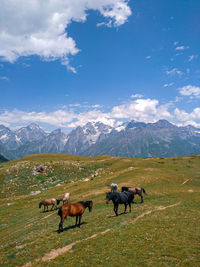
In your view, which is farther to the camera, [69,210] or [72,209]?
[72,209]

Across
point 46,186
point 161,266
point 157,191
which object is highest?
point 161,266

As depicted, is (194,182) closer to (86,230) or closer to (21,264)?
(86,230)

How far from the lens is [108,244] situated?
603 inches

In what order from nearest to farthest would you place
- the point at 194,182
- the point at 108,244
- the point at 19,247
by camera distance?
the point at 108,244 → the point at 19,247 → the point at 194,182

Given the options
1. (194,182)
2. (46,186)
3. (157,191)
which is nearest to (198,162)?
(194,182)

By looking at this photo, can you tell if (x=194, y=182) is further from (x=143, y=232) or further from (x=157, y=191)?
(x=143, y=232)

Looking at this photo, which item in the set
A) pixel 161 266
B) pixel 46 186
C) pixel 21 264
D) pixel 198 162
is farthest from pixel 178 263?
pixel 198 162

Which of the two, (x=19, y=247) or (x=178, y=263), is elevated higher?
(x=178, y=263)

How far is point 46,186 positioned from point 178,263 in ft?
215

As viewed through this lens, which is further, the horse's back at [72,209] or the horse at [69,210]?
the horse's back at [72,209]

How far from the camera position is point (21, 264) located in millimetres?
14086

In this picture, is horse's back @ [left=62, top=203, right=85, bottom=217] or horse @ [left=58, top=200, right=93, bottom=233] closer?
horse @ [left=58, top=200, right=93, bottom=233]

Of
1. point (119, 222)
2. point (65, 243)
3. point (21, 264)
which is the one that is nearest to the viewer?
point (21, 264)

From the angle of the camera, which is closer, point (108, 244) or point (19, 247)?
point (108, 244)
